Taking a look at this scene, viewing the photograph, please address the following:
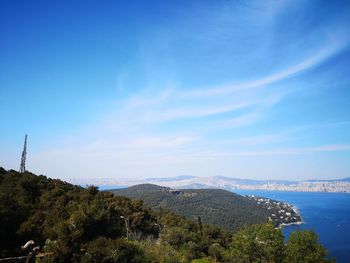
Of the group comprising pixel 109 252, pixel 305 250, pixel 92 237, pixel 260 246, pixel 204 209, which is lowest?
pixel 204 209

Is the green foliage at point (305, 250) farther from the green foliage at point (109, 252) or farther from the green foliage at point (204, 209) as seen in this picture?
the green foliage at point (204, 209)

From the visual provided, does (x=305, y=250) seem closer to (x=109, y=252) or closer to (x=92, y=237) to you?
(x=92, y=237)

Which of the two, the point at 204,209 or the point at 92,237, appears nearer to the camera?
the point at 92,237

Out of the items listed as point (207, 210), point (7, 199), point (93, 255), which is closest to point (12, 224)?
point (7, 199)

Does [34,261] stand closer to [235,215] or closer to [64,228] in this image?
[64,228]

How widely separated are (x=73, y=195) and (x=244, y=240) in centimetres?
1909

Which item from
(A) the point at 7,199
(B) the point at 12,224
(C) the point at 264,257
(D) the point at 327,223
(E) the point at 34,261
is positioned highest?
(A) the point at 7,199

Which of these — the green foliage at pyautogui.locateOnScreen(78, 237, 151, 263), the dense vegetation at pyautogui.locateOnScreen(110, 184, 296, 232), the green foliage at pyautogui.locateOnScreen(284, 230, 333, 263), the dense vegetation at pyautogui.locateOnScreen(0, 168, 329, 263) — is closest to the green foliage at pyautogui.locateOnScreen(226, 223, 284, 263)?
the dense vegetation at pyautogui.locateOnScreen(0, 168, 329, 263)

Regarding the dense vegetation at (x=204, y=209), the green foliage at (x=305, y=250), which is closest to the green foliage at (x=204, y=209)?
the dense vegetation at (x=204, y=209)

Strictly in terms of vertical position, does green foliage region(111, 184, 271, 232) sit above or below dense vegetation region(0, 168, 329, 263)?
below

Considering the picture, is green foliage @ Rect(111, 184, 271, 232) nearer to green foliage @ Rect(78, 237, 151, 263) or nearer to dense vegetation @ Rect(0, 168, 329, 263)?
dense vegetation @ Rect(0, 168, 329, 263)

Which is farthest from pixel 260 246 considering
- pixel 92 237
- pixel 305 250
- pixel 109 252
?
pixel 109 252

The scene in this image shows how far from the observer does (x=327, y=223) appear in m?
172

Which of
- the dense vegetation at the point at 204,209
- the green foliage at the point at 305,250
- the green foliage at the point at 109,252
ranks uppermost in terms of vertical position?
the green foliage at the point at 109,252
